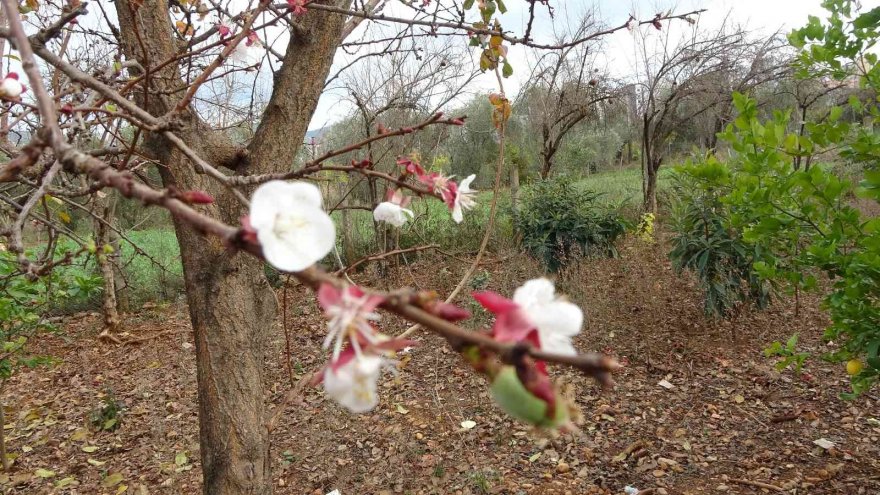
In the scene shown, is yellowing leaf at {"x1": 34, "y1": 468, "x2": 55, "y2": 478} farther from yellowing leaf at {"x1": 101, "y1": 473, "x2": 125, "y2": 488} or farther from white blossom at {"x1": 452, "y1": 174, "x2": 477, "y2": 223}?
white blossom at {"x1": 452, "y1": 174, "x2": 477, "y2": 223}

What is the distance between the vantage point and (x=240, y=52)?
1.81m

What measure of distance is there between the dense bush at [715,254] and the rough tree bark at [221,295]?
366cm

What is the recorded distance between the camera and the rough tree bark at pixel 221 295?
61.1 inches

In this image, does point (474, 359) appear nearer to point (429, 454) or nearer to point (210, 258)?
point (210, 258)

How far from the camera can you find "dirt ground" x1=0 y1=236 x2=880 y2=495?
296 cm

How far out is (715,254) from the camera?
178 inches

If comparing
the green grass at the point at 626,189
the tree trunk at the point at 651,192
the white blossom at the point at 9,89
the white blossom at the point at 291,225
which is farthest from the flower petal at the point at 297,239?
the tree trunk at the point at 651,192

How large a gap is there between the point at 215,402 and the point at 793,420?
326 centimetres

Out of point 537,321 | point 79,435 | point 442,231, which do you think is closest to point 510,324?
point 537,321

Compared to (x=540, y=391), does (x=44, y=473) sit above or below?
below

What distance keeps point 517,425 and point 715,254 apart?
223cm

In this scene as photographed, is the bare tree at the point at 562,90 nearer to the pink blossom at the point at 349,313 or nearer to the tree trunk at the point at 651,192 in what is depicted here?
the tree trunk at the point at 651,192

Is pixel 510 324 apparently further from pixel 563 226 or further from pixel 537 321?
pixel 563 226

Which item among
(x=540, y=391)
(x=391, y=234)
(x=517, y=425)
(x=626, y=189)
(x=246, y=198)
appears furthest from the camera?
(x=626, y=189)
